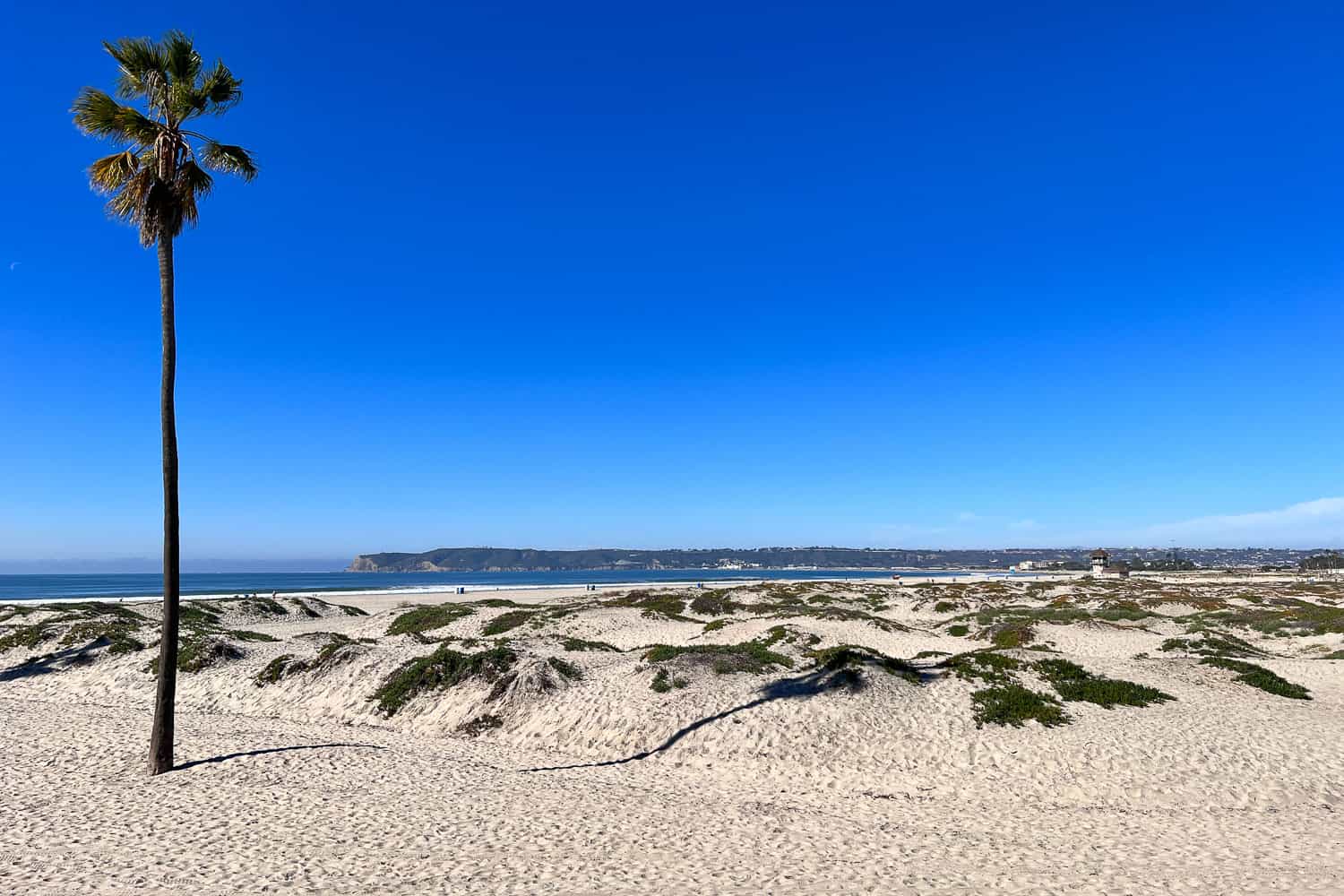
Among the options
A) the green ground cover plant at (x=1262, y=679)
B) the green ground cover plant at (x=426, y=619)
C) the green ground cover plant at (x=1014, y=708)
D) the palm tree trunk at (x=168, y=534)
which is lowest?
the green ground cover plant at (x=426, y=619)

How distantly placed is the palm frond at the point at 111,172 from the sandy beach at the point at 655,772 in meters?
11.6

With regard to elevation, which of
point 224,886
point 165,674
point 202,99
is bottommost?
point 224,886

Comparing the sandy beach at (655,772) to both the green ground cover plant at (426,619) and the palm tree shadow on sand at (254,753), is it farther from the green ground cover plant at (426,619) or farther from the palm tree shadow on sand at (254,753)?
the green ground cover plant at (426,619)

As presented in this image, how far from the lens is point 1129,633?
40281 millimetres

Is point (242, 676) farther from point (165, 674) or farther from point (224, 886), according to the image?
point (224, 886)

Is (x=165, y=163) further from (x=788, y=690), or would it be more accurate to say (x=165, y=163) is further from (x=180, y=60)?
(x=788, y=690)

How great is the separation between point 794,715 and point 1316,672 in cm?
A: 2435

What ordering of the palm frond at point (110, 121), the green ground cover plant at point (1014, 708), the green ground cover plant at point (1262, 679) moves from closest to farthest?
the palm frond at point (110, 121) → the green ground cover plant at point (1014, 708) → the green ground cover plant at point (1262, 679)

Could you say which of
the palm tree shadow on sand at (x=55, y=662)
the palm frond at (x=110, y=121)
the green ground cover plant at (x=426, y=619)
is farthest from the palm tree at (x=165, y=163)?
the green ground cover plant at (x=426, y=619)

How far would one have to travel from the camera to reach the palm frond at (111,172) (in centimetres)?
1370

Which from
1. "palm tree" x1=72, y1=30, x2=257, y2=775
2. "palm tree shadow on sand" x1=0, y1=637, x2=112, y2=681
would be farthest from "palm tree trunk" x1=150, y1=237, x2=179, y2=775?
"palm tree shadow on sand" x1=0, y1=637, x2=112, y2=681

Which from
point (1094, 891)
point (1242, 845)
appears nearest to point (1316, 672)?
point (1242, 845)

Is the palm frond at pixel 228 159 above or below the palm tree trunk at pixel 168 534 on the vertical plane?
above

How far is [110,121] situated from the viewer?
13656 mm
